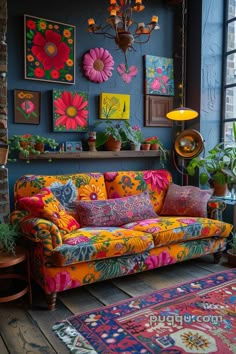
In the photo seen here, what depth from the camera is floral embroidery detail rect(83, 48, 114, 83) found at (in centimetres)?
358

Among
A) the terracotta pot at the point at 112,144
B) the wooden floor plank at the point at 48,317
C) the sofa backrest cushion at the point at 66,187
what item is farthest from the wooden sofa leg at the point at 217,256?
the wooden floor plank at the point at 48,317

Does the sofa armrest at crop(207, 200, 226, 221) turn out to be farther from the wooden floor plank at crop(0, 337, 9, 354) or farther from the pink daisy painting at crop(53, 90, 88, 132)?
the wooden floor plank at crop(0, 337, 9, 354)

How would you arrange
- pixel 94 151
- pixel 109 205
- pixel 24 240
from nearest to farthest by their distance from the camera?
pixel 24 240
pixel 109 205
pixel 94 151

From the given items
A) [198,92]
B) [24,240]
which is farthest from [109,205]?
[198,92]

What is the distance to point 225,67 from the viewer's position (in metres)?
4.23

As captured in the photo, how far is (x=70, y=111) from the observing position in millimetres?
3535

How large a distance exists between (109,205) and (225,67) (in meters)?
2.51

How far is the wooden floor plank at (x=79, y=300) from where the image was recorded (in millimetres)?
2426

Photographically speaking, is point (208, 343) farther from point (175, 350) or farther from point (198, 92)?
point (198, 92)

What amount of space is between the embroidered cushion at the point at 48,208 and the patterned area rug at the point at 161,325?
2.46ft

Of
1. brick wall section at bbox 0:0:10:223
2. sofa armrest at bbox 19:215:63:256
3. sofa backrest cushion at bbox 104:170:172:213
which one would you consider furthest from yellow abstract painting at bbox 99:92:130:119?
sofa armrest at bbox 19:215:63:256

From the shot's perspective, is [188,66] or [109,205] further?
[188,66]

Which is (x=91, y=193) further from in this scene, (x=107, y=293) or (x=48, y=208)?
(x=107, y=293)

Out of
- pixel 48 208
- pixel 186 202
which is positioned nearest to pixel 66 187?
pixel 48 208
